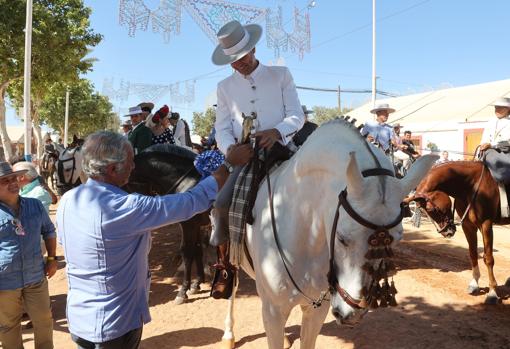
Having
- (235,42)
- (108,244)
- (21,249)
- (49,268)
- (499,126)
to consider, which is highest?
(235,42)

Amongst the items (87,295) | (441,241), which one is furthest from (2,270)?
(441,241)

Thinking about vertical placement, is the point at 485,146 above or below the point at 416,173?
above

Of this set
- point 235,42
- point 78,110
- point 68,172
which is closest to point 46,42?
point 68,172

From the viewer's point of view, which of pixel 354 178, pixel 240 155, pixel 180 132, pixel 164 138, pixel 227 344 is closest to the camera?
pixel 354 178

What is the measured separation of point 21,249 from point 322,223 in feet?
8.68

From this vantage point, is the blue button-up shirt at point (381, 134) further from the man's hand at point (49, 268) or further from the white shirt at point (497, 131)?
the man's hand at point (49, 268)

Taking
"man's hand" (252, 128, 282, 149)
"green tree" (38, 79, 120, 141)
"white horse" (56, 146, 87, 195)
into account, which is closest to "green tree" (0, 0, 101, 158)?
"white horse" (56, 146, 87, 195)

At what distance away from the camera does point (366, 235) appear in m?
1.67

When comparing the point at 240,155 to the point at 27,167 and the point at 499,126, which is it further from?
the point at 499,126

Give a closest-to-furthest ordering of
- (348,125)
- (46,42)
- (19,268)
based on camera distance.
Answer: (348,125) → (19,268) → (46,42)

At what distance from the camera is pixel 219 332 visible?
442 centimetres

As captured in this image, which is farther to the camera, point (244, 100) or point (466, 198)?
point (466, 198)

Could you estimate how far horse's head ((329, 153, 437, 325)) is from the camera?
1.65 metres

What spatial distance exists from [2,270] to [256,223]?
221 cm
